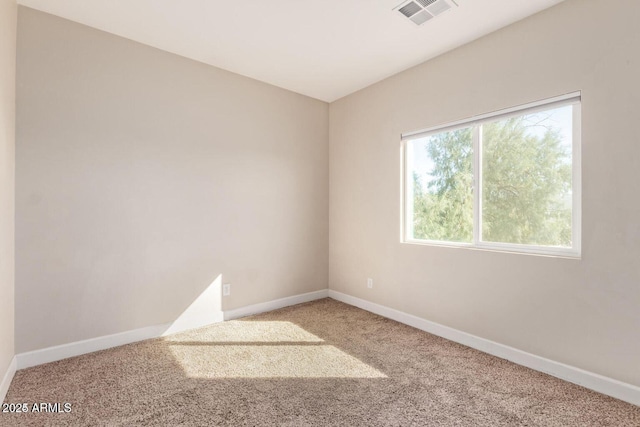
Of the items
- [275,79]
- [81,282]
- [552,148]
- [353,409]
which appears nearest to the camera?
[353,409]

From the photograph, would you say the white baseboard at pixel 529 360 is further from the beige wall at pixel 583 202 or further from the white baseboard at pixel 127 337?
the white baseboard at pixel 127 337

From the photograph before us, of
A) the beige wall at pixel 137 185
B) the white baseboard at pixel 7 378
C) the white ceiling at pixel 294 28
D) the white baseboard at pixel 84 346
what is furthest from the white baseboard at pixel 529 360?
the white baseboard at pixel 7 378

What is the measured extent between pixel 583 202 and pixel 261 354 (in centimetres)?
259

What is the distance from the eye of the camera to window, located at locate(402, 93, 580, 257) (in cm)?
225

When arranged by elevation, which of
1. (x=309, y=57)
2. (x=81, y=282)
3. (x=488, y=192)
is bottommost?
(x=81, y=282)

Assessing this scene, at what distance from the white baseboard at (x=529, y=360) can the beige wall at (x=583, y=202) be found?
0.16 feet

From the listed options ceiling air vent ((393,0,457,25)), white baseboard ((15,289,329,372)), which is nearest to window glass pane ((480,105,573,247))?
ceiling air vent ((393,0,457,25))

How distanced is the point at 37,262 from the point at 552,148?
390cm

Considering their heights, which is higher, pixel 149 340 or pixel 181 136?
pixel 181 136

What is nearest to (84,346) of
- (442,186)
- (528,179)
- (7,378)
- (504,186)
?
(7,378)

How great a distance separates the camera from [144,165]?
2789mm

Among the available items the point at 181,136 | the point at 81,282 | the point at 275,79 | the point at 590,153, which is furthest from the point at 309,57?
the point at 81,282

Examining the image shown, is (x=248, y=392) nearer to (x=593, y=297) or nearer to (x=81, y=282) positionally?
(x=81, y=282)

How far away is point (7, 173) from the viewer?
6.78ft
